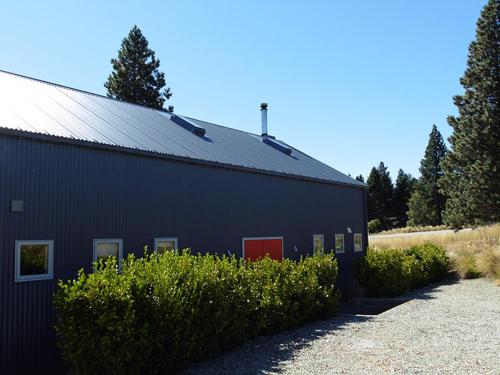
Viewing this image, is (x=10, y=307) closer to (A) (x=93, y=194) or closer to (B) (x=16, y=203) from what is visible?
(B) (x=16, y=203)

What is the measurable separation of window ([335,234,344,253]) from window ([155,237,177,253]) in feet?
25.9

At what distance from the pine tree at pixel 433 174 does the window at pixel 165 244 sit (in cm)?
5351

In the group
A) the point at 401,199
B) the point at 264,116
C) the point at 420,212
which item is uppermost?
the point at 264,116

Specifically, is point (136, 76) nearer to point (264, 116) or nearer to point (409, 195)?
point (264, 116)

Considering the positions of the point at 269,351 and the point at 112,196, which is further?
the point at 112,196

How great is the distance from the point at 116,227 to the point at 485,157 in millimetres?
23931

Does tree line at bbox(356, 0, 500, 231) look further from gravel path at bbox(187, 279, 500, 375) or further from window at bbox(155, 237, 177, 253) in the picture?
window at bbox(155, 237, 177, 253)

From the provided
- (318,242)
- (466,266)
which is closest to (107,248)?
(318,242)

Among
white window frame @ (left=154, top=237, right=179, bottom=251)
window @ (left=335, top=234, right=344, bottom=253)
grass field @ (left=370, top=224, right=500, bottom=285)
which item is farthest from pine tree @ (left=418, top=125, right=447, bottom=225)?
white window frame @ (left=154, top=237, right=179, bottom=251)

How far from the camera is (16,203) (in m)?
7.55

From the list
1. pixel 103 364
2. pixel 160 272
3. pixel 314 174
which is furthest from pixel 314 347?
Answer: pixel 314 174

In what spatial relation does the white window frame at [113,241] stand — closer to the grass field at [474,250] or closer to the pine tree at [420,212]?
the grass field at [474,250]

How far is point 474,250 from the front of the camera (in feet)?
69.5

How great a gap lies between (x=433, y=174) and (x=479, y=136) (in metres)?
33.6
